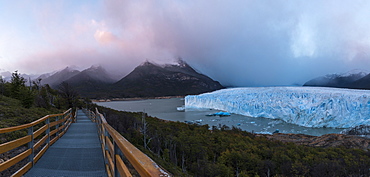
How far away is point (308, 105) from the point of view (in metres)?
31.5

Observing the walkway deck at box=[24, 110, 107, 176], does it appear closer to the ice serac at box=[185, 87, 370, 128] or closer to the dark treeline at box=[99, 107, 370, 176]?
the dark treeline at box=[99, 107, 370, 176]

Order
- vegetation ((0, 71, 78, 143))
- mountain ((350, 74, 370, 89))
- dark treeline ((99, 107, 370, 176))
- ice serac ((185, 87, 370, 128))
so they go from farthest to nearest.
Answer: mountain ((350, 74, 370, 89))
ice serac ((185, 87, 370, 128))
dark treeline ((99, 107, 370, 176))
vegetation ((0, 71, 78, 143))

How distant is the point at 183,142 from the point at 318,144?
13738mm

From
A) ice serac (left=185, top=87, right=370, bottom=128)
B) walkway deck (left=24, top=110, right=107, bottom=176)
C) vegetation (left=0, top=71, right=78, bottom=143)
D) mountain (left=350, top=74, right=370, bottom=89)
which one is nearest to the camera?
walkway deck (left=24, top=110, right=107, bottom=176)

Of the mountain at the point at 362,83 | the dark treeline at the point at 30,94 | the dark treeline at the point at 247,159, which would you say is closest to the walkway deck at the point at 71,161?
the dark treeline at the point at 247,159

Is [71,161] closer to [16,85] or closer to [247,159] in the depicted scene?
[247,159]

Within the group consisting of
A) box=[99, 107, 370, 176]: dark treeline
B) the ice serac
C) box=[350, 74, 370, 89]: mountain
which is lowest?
box=[99, 107, 370, 176]: dark treeline

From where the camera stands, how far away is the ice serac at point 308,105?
28203mm

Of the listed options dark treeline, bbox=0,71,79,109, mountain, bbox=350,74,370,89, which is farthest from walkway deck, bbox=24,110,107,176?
mountain, bbox=350,74,370,89

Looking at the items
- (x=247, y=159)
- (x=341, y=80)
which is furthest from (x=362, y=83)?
(x=247, y=159)

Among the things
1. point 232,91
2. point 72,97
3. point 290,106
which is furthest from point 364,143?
point 72,97

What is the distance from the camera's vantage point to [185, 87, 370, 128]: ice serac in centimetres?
2820

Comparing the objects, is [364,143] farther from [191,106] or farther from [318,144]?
[191,106]

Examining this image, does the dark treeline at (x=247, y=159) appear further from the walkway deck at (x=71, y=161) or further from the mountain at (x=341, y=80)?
the mountain at (x=341, y=80)
